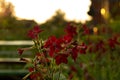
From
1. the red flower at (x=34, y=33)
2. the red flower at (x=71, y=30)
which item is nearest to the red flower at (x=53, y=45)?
the red flower at (x=34, y=33)

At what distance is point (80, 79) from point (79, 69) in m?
0.44

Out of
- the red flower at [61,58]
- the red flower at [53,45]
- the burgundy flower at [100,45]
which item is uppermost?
the red flower at [53,45]

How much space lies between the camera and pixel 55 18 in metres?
30.7

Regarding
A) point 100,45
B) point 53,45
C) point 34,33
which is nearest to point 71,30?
point 34,33

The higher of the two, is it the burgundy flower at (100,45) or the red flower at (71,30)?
the red flower at (71,30)

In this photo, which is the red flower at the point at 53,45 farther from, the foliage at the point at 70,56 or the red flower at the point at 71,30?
the red flower at the point at 71,30

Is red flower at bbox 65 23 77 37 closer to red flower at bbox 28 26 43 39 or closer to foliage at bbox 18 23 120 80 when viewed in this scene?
foliage at bbox 18 23 120 80

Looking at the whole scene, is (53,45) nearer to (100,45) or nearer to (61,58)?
(61,58)

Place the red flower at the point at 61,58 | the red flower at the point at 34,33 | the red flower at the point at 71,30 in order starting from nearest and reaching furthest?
the red flower at the point at 61,58 < the red flower at the point at 34,33 < the red flower at the point at 71,30

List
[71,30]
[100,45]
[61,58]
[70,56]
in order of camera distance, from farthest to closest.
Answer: [100,45] → [71,30] → [70,56] → [61,58]

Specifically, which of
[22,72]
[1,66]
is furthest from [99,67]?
[1,66]

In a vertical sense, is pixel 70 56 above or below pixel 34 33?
below

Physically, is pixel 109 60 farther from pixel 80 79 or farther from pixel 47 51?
pixel 47 51

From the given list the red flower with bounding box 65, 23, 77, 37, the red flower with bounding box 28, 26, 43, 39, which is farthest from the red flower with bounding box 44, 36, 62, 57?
the red flower with bounding box 65, 23, 77, 37
